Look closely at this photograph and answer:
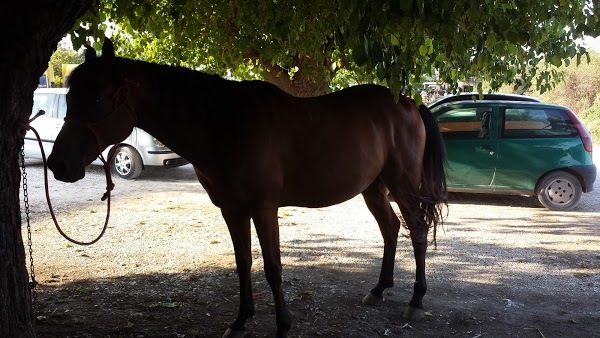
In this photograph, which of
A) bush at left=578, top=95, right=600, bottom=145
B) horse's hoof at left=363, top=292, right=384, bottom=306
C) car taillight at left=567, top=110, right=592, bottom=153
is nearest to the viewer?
horse's hoof at left=363, top=292, right=384, bottom=306

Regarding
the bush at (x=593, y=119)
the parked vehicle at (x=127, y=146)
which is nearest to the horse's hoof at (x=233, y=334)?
the parked vehicle at (x=127, y=146)

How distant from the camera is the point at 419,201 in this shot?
4355mm

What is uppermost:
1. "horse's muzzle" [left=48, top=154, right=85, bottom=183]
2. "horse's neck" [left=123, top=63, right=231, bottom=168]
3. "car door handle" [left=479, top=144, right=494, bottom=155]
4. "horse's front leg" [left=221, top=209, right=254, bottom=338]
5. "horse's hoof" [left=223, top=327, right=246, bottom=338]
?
"horse's neck" [left=123, top=63, right=231, bottom=168]

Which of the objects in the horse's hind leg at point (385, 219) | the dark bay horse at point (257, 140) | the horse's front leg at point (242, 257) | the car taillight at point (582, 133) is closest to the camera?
the dark bay horse at point (257, 140)

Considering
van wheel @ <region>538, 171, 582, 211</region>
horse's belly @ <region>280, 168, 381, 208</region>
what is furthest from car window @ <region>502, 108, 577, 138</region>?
horse's belly @ <region>280, 168, 381, 208</region>

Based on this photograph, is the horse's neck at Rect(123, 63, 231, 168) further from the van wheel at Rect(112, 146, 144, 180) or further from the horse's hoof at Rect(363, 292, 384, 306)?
the van wheel at Rect(112, 146, 144, 180)

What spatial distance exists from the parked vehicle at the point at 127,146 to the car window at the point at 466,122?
5703 millimetres

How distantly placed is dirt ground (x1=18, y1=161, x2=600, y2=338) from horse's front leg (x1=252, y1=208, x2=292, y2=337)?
21cm

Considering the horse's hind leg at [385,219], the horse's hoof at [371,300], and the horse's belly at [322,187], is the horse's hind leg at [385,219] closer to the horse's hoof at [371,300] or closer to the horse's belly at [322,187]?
the horse's hoof at [371,300]

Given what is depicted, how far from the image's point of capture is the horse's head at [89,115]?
116 inches

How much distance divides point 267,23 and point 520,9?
2.35 metres

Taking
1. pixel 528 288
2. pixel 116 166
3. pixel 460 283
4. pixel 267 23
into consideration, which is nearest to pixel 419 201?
pixel 460 283

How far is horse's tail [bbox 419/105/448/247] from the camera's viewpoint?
4469 millimetres

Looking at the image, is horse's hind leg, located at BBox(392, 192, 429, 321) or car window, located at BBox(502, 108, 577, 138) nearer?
horse's hind leg, located at BBox(392, 192, 429, 321)
